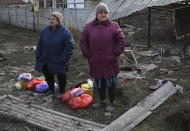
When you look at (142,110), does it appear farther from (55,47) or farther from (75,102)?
(55,47)

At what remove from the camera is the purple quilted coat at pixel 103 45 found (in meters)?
3.82

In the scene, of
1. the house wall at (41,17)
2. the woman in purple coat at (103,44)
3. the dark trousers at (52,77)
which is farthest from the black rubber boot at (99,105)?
the house wall at (41,17)

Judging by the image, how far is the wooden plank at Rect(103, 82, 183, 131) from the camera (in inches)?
139

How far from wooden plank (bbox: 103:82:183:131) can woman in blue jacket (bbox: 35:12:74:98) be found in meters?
1.57

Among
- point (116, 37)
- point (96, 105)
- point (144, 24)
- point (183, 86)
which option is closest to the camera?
point (116, 37)

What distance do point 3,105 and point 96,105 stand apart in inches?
71.2

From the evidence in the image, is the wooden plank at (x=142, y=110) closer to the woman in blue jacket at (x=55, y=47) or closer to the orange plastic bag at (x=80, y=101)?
the orange plastic bag at (x=80, y=101)

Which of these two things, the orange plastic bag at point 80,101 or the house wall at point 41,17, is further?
the house wall at point 41,17

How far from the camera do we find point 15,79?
624cm

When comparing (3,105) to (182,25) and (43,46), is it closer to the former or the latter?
(43,46)

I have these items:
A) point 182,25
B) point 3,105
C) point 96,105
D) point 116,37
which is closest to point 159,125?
point 96,105

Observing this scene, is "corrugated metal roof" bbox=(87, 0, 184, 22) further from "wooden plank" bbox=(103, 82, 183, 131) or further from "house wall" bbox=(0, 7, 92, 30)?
"house wall" bbox=(0, 7, 92, 30)

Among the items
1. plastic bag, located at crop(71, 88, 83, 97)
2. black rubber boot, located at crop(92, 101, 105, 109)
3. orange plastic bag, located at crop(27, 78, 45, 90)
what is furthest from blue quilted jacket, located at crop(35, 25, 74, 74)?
black rubber boot, located at crop(92, 101, 105, 109)

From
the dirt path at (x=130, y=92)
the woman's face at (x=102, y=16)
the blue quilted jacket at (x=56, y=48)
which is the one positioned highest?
the woman's face at (x=102, y=16)
